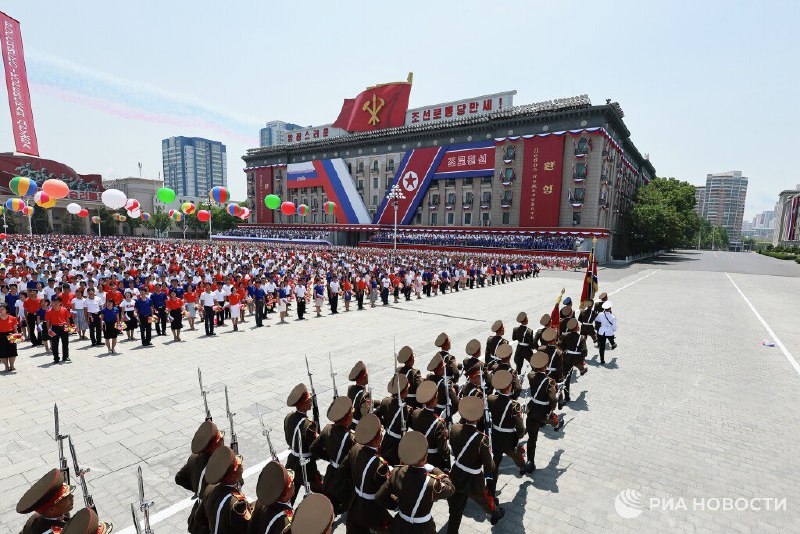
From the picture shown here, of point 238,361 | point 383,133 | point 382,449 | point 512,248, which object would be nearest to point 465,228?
point 512,248

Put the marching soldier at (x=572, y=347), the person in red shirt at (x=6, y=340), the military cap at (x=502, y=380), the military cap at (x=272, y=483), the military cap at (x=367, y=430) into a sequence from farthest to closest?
the person in red shirt at (x=6, y=340), the marching soldier at (x=572, y=347), the military cap at (x=502, y=380), the military cap at (x=367, y=430), the military cap at (x=272, y=483)

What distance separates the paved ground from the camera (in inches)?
198

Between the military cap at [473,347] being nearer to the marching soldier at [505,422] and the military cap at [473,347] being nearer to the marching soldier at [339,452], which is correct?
the marching soldier at [505,422]

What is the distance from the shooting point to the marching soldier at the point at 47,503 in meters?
2.78

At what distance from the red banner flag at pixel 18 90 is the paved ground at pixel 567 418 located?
30.3 meters

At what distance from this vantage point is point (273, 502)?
288 cm

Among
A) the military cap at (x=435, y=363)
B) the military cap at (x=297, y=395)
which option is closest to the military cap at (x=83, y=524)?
the military cap at (x=297, y=395)

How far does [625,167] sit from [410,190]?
31.3 m

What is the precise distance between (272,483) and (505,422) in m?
A: 3.13

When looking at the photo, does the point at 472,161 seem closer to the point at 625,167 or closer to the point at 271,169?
the point at 625,167

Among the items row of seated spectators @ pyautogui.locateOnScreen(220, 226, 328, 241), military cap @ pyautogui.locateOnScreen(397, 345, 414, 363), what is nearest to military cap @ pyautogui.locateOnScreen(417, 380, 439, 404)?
military cap @ pyautogui.locateOnScreen(397, 345, 414, 363)

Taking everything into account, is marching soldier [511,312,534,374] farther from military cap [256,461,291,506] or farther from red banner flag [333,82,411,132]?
red banner flag [333,82,411,132]

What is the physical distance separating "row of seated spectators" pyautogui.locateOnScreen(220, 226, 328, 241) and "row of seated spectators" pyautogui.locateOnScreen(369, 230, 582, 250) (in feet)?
34.2

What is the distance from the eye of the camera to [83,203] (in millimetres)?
82250
